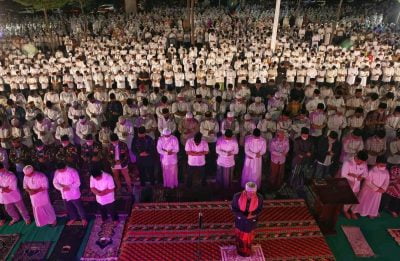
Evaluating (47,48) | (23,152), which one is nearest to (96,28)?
(47,48)

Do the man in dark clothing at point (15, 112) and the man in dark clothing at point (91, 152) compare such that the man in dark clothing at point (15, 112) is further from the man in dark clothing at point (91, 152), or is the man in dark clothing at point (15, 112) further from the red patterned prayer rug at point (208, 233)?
the red patterned prayer rug at point (208, 233)

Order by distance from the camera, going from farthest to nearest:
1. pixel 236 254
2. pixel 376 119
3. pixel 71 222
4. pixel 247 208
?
pixel 376 119, pixel 71 222, pixel 236 254, pixel 247 208

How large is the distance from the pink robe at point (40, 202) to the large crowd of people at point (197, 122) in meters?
0.02

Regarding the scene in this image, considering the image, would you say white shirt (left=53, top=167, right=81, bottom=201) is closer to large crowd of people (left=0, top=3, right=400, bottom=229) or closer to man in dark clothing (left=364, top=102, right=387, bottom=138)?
large crowd of people (left=0, top=3, right=400, bottom=229)

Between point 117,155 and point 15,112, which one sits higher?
point 15,112

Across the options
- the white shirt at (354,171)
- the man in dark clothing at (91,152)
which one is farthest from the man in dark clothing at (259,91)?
the man in dark clothing at (91,152)

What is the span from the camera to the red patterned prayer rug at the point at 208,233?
21.8 ft

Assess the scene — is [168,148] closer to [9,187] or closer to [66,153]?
[66,153]

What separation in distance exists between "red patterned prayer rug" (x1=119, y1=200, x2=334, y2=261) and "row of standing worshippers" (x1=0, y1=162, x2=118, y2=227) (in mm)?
801

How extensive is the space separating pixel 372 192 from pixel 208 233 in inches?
149

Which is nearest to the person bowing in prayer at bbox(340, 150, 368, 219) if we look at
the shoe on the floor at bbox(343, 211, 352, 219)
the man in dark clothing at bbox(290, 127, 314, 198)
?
the shoe on the floor at bbox(343, 211, 352, 219)

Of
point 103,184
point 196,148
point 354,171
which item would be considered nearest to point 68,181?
point 103,184

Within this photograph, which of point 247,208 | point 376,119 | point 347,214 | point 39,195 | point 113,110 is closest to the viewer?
point 247,208

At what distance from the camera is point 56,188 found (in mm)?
7539
